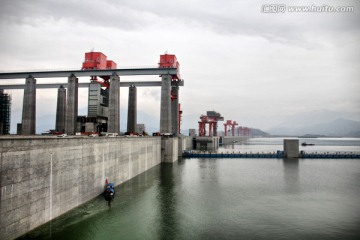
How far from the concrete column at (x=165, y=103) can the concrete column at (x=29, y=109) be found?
3376 centimetres

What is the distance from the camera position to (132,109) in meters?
77.1

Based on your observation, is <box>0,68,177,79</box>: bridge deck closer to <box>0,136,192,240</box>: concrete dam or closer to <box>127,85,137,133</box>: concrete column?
<box>127,85,137,133</box>: concrete column

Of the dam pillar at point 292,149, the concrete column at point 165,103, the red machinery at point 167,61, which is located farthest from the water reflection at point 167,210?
the dam pillar at point 292,149

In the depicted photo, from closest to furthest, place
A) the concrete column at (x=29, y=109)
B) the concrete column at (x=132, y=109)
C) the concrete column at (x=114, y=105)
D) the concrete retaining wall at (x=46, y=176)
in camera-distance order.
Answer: the concrete retaining wall at (x=46, y=176)
the concrete column at (x=114, y=105)
the concrete column at (x=29, y=109)
the concrete column at (x=132, y=109)

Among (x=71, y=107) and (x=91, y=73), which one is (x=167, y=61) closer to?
(x=91, y=73)

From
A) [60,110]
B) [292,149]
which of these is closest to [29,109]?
[60,110]

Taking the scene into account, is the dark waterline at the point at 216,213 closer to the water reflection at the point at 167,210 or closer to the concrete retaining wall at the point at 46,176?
the water reflection at the point at 167,210

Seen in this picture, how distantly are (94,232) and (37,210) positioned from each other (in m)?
4.64

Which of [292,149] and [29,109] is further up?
[29,109]

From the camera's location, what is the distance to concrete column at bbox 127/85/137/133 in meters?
76.2

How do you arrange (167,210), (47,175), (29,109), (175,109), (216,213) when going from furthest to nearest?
(175,109) → (29,109) → (167,210) → (216,213) → (47,175)

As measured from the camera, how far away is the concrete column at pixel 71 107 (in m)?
62.3

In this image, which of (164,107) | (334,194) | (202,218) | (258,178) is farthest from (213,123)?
(202,218)

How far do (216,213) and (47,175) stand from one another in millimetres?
16192
